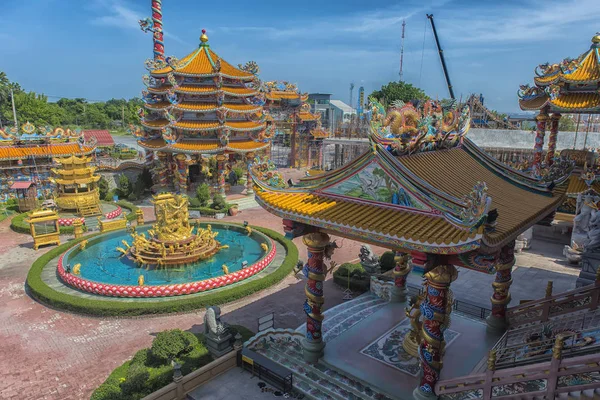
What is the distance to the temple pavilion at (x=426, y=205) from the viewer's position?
28.5ft

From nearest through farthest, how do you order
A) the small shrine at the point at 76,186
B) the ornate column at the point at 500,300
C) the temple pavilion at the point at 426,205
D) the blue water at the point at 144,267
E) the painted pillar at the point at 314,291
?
the temple pavilion at the point at 426,205 < the painted pillar at the point at 314,291 < the ornate column at the point at 500,300 < the blue water at the point at 144,267 < the small shrine at the point at 76,186

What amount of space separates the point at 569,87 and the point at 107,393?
28.0 m

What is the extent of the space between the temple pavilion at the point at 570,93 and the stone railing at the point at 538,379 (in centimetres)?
1749

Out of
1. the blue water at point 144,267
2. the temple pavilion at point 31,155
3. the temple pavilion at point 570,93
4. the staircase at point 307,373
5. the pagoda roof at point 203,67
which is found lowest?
the blue water at point 144,267

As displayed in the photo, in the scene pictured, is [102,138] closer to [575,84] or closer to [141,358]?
[141,358]

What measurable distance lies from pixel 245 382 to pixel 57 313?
9.78 meters

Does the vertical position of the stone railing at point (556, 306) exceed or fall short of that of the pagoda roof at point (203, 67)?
it falls short

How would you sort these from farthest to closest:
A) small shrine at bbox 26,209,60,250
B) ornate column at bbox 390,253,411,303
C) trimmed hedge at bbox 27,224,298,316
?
small shrine at bbox 26,209,60,250 → trimmed hedge at bbox 27,224,298,316 → ornate column at bbox 390,253,411,303

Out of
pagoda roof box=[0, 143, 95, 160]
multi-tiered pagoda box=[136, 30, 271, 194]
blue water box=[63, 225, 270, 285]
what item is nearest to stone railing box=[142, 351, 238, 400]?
blue water box=[63, 225, 270, 285]

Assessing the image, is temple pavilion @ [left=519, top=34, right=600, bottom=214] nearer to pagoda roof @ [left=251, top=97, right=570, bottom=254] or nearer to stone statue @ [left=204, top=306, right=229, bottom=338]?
pagoda roof @ [left=251, top=97, right=570, bottom=254]

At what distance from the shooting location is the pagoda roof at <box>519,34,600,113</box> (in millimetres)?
23448

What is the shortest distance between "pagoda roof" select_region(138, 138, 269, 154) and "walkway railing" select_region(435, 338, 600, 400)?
2862 cm

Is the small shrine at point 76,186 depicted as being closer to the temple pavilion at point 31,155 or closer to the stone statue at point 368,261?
the temple pavilion at point 31,155

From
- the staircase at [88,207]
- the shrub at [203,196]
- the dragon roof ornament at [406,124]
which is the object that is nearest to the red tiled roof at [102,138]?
the staircase at [88,207]
